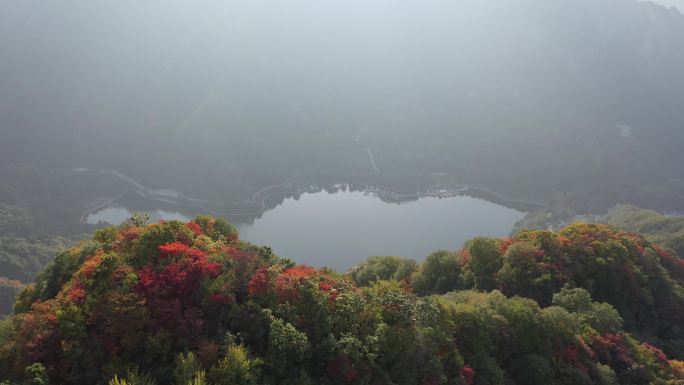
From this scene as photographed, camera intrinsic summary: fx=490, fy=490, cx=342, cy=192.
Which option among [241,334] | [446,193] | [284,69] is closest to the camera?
[241,334]

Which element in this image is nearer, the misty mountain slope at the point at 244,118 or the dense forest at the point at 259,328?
the dense forest at the point at 259,328

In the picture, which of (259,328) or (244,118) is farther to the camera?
(244,118)

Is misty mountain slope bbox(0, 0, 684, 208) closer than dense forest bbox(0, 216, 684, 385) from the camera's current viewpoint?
No

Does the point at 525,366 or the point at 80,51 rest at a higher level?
the point at 80,51

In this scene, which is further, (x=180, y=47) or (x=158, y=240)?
(x=180, y=47)

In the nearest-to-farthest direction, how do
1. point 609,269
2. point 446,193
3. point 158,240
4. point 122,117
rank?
point 158,240 → point 609,269 → point 446,193 → point 122,117

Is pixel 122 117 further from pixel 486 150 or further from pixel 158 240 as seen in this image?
pixel 158 240

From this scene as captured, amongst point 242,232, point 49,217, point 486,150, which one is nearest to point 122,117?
point 49,217

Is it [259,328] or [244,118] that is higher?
[244,118]
